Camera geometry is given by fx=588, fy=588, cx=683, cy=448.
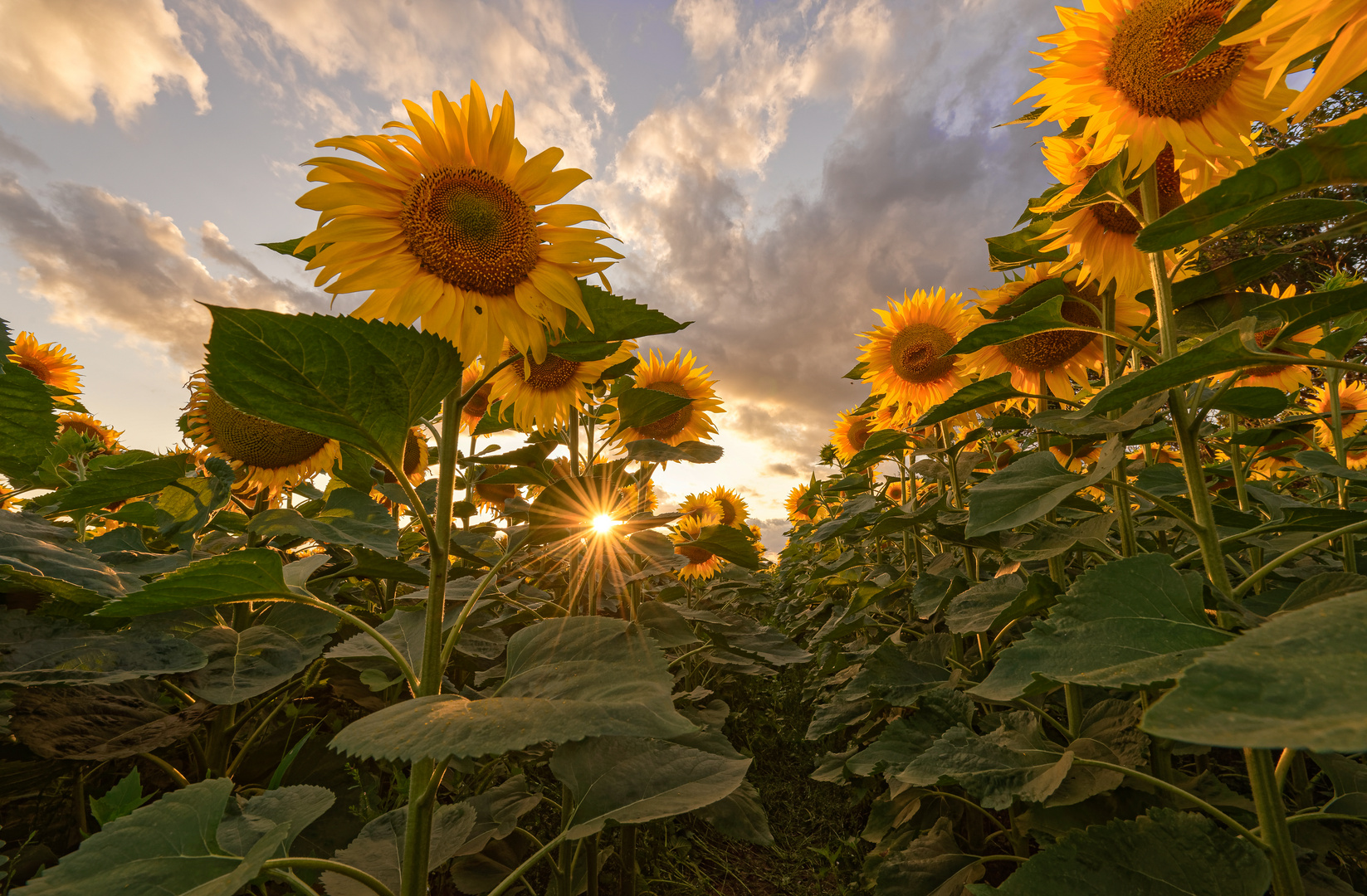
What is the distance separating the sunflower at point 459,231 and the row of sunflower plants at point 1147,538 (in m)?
1.00

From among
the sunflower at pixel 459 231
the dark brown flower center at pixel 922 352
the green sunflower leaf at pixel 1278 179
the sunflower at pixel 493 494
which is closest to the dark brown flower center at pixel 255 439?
the sunflower at pixel 493 494

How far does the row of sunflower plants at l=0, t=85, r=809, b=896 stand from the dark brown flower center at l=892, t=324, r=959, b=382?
1.69m

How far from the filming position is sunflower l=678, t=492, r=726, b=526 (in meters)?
6.11

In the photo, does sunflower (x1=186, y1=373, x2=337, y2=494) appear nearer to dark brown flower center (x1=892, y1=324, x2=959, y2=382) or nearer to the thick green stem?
the thick green stem

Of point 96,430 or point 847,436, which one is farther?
point 847,436

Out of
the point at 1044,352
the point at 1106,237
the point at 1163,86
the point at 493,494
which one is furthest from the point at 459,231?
the point at 493,494

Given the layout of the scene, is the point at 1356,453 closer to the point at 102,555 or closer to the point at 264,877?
the point at 264,877

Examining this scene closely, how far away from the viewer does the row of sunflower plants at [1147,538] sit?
30.8 inches

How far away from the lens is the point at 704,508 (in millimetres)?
6285

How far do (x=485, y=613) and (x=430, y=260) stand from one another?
51.6 inches

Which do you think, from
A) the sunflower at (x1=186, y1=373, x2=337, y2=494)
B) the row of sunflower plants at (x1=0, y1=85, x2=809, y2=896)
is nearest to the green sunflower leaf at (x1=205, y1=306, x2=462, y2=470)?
the row of sunflower plants at (x1=0, y1=85, x2=809, y2=896)

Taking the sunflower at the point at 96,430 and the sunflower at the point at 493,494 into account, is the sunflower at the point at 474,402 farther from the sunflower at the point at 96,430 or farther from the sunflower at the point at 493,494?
the sunflower at the point at 96,430

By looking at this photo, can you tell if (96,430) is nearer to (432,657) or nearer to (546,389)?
(546,389)

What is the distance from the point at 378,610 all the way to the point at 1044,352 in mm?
3060
